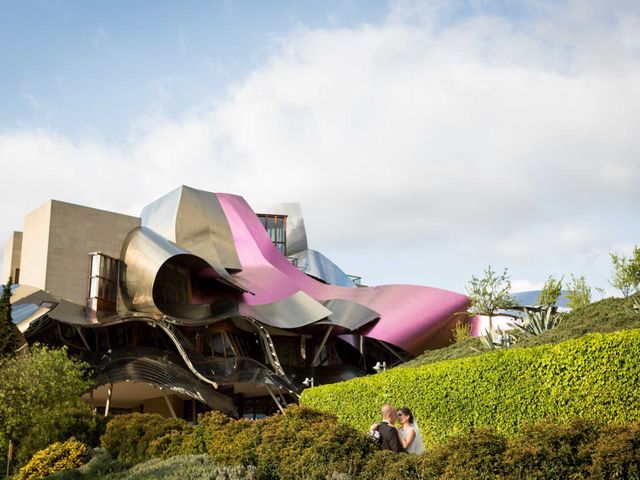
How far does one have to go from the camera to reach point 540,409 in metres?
13.4

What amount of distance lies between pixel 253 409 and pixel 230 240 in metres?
9.99

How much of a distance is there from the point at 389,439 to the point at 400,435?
0.26 meters

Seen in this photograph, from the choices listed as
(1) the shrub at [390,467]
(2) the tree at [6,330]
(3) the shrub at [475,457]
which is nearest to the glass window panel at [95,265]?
(2) the tree at [6,330]

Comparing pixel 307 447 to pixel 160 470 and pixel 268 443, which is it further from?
pixel 160 470

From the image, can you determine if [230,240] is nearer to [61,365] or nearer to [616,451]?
[61,365]

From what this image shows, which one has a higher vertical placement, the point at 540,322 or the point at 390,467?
the point at 540,322

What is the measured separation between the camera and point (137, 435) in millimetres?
16203

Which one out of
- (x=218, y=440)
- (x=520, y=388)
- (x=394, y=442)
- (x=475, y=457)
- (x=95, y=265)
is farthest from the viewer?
(x=95, y=265)

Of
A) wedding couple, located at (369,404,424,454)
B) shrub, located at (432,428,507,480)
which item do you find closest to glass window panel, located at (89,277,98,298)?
wedding couple, located at (369,404,424,454)

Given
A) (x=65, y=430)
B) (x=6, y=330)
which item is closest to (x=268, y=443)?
(x=65, y=430)

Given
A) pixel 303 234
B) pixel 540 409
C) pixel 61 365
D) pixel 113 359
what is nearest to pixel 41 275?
pixel 113 359

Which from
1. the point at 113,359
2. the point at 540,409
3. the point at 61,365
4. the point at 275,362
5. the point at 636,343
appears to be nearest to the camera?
the point at 636,343

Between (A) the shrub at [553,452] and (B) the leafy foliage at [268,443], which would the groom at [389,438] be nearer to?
(B) the leafy foliage at [268,443]

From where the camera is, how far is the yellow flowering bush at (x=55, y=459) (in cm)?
1647
